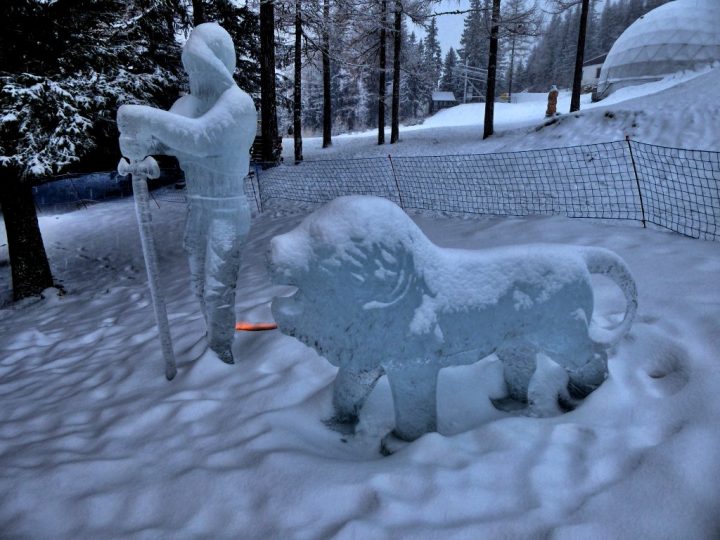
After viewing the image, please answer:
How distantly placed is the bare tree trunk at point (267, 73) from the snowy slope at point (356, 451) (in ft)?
29.1

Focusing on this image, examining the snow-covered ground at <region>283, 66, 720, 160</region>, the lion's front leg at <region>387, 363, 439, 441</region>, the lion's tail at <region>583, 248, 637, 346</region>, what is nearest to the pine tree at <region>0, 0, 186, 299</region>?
the lion's front leg at <region>387, 363, 439, 441</region>

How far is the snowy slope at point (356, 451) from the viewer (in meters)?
1.45

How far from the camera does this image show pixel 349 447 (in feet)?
6.50

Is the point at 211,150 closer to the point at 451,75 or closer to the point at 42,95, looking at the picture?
the point at 42,95

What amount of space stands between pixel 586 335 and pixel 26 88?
6.31 meters

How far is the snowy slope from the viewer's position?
1.45 meters

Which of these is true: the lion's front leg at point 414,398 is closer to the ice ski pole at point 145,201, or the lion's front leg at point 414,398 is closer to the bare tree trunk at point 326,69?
the ice ski pole at point 145,201

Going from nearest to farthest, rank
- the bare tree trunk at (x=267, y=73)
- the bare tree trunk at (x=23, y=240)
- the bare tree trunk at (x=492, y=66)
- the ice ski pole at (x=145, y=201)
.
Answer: the ice ski pole at (x=145, y=201), the bare tree trunk at (x=23, y=240), the bare tree trunk at (x=267, y=73), the bare tree trunk at (x=492, y=66)

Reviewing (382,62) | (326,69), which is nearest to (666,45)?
(382,62)

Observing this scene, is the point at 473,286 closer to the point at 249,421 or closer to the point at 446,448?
the point at 446,448

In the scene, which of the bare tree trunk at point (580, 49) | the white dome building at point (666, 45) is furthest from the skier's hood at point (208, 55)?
the white dome building at point (666, 45)

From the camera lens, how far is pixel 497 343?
1.86 metres

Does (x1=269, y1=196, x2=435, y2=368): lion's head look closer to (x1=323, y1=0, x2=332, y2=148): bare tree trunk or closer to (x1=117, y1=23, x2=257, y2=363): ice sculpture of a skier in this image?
(x1=117, y1=23, x2=257, y2=363): ice sculpture of a skier

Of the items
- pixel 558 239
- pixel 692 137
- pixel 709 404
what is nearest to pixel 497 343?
pixel 709 404
